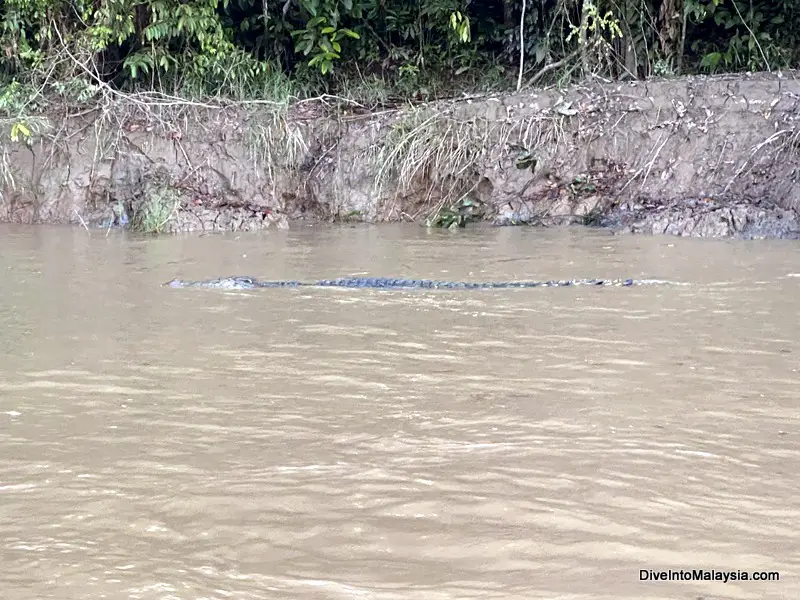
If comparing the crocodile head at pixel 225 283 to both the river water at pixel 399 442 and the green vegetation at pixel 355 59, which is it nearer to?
the river water at pixel 399 442

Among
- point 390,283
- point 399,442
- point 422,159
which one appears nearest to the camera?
point 399,442

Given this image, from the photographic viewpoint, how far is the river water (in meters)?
2.44

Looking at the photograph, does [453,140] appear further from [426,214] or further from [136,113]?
[136,113]

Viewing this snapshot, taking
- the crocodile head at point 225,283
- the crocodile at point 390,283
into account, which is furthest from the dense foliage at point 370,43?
the crocodile at point 390,283

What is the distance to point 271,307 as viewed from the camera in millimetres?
5875

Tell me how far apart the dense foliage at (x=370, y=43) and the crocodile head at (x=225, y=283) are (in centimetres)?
536

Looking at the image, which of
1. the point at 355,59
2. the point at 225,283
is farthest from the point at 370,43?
the point at 225,283

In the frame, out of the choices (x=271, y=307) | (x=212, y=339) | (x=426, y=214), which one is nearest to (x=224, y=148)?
(x=426, y=214)

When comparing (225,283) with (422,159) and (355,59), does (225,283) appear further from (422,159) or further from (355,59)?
(355,59)

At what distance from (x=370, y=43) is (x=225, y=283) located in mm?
7124

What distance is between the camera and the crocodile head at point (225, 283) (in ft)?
21.2

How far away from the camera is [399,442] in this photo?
338cm

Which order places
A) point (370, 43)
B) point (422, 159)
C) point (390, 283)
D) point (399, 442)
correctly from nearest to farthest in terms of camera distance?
point (399, 442), point (390, 283), point (422, 159), point (370, 43)

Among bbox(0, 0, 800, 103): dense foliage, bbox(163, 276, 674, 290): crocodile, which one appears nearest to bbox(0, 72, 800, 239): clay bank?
bbox(0, 0, 800, 103): dense foliage
